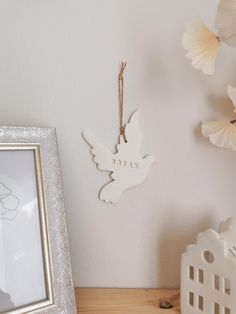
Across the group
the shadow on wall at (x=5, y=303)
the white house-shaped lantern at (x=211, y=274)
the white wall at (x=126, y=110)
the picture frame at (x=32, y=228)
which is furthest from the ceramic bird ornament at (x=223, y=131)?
the shadow on wall at (x=5, y=303)

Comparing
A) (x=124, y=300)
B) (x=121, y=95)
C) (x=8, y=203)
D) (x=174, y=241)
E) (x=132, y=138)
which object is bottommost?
(x=124, y=300)

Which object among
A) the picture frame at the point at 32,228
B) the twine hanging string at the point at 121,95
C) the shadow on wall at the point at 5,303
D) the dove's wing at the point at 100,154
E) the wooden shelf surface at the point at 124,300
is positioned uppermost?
the twine hanging string at the point at 121,95

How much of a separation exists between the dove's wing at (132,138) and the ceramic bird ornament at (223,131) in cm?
15

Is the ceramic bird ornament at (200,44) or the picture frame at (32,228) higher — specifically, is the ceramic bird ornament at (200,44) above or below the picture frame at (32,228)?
above

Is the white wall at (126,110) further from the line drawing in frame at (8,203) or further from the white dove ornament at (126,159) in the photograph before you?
the line drawing in frame at (8,203)

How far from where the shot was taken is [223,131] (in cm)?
74

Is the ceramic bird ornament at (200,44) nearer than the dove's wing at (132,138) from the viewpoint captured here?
Yes

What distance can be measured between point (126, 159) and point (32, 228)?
0.26 metres

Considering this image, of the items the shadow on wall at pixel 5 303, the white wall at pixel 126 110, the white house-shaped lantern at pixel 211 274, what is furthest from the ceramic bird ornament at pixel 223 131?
the shadow on wall at pixel 5 303

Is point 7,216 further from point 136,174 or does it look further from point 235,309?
point 235,309

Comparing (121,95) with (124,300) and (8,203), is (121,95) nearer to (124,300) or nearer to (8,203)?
(8,203)

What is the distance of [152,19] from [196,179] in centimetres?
38

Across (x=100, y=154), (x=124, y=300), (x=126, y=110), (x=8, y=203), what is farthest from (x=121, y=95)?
(x=124, y=300)

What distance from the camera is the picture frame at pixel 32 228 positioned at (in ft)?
2.24
